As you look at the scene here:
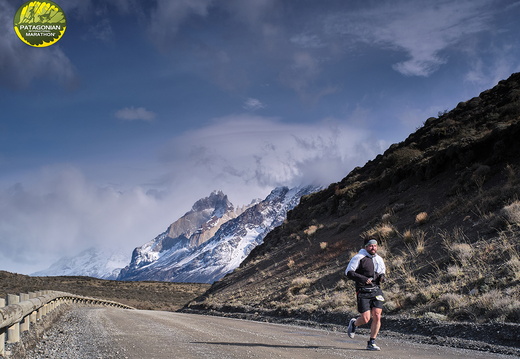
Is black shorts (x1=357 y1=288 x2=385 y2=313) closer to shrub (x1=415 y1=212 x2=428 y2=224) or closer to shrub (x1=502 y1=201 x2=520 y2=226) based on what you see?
shrub (x1=502 y1=201 x2=520 y2=226)

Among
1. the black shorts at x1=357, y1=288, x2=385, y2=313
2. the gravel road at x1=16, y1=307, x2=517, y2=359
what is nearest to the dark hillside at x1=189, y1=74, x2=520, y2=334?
the gravel road at x1=16, y1=307, x2=517, y2=359

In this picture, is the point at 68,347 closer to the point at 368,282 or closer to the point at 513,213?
the point at 368,282

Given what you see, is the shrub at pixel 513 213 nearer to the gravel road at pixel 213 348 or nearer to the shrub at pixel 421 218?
the shrub at pixel 421 218

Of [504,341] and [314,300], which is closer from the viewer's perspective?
[504,341]

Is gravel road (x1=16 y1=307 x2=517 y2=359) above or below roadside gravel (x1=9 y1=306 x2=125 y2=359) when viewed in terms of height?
below

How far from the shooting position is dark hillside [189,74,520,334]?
13094 mm

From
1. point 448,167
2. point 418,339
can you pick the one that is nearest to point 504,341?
point 418,339

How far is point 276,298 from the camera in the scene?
2366cm

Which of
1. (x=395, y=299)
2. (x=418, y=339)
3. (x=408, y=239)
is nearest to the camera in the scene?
(x=418, y=339)

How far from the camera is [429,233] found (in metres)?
20.8

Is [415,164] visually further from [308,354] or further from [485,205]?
[308,354]

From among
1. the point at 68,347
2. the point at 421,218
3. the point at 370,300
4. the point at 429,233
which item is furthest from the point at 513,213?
the point at 68,347

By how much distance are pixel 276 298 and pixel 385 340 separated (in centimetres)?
1418

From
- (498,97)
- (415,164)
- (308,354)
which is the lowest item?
(308,354)
